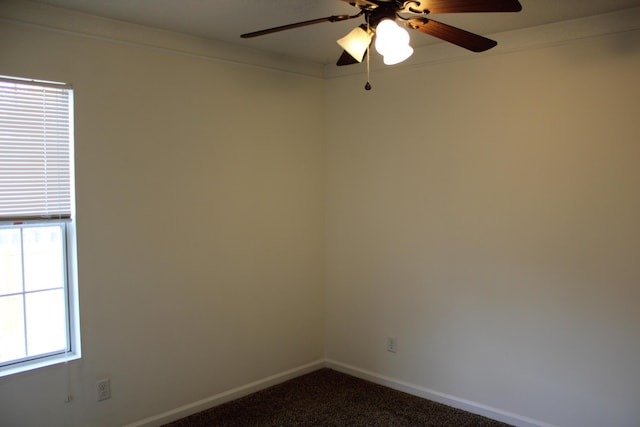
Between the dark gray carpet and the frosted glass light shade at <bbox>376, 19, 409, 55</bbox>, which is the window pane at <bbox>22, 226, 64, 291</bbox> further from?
the frosted glass light shade at <bbox>376, 19, 409, 55</bbox>

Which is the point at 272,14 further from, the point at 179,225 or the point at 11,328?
the point at 11,328

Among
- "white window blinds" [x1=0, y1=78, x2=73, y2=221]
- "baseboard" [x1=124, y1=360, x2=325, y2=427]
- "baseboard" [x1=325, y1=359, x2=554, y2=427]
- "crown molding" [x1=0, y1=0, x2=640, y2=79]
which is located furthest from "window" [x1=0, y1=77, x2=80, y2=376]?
"baseboard" [x1=325, y1=359, x2=554, y2=427]

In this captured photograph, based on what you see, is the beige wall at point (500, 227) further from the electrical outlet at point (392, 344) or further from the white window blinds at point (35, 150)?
the white window blinds at point (35, 150)

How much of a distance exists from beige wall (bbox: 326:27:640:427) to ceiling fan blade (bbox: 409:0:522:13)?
1302 millimetres

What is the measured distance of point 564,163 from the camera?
9.14 ft

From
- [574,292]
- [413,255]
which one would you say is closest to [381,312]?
[413,255]

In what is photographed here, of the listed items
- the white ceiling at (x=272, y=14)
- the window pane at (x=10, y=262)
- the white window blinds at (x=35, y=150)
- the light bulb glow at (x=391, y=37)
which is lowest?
the window pane at (x=10, y=262)

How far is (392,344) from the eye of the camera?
141 inches

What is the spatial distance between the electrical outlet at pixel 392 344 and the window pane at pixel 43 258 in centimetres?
228

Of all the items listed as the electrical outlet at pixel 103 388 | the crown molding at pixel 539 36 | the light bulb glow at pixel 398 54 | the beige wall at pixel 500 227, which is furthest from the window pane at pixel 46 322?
the crown molding at pixel 539 36

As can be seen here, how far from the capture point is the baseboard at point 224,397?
2971 millimetres

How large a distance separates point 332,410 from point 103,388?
58.2 inches

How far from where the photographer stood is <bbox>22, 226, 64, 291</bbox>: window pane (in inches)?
101

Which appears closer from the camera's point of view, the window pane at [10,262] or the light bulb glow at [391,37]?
the light bulb glow at [391,37]
